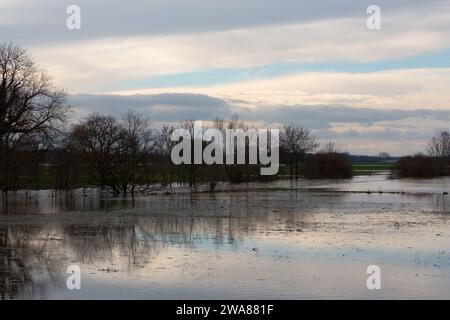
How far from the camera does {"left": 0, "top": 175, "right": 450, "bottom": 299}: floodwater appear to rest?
1348 centimetres

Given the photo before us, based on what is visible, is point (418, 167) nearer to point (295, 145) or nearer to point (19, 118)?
point (295, 145)

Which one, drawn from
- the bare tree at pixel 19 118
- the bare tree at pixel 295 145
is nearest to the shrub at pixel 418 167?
the bare tree at pixel 295 145

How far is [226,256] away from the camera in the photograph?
59.7 feet

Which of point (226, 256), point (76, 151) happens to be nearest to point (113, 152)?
point (76, 151)

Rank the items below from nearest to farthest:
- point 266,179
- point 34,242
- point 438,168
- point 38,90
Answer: point 34,242 → point 38,90 → point 266,179 → point 438,168

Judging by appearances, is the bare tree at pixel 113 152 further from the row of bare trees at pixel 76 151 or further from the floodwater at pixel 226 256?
the floodwater at pixel 226 256

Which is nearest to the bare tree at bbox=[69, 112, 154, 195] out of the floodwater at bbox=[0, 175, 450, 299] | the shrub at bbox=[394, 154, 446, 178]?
the floodwater at bbox=[0, 175, 450, 299]

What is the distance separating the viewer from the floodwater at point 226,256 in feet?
44.2

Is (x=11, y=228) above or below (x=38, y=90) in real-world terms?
below

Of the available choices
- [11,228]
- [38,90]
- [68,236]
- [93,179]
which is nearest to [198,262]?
[68,236]

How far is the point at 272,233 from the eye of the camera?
2398 centimetres
